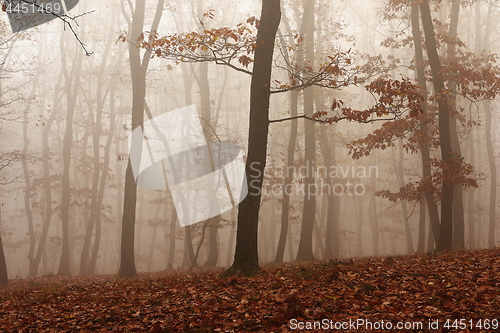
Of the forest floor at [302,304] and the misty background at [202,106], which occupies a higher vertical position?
the misty background at [202,106]

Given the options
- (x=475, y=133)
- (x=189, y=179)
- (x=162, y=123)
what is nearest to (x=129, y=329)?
(x=189, y=179)

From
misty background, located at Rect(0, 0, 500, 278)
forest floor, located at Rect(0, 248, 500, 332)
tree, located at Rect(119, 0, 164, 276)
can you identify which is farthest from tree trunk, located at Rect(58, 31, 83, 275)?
forest floor, located at Rect(0, 248, 500, 332)

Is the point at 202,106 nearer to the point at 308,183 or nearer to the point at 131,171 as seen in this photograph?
the point at 308,183

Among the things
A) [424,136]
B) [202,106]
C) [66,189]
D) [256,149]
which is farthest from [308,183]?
[66,189]

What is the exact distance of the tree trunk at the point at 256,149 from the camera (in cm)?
867

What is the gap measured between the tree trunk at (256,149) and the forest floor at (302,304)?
619mm

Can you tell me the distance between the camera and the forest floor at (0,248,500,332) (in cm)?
502

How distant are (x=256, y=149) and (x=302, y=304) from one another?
3.90 metres

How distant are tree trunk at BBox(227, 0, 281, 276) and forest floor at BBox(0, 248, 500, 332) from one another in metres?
0.62

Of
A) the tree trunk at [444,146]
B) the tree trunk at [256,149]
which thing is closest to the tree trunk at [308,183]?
the tree trunk at [444,146]

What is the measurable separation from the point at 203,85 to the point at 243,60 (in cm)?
1312

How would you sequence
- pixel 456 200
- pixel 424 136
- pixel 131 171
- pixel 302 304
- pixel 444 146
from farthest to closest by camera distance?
pixel 456 200 < pixel 131 171 < pixel 424 136 < pixel 444 146 < pixel 302 304

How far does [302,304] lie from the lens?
582 centimetres

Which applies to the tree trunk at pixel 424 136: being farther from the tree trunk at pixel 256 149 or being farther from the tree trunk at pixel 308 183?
the tree trunk at pixel 256 149
